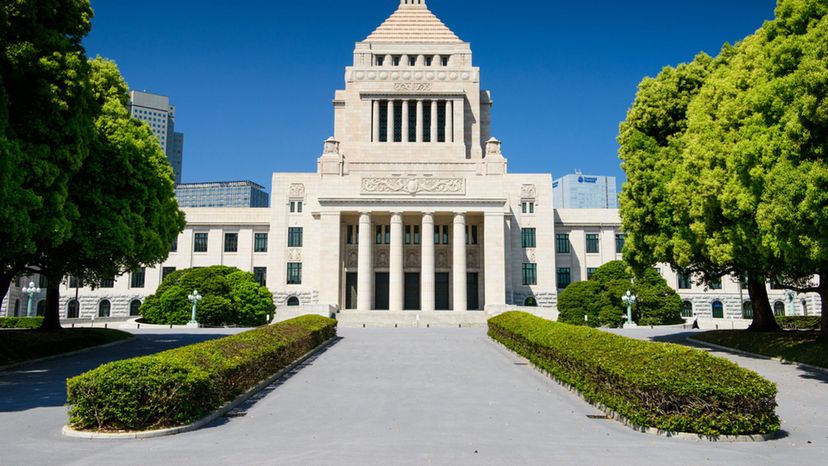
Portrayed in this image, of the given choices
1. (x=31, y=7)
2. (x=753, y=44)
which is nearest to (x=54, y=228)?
(x=31, y=7)

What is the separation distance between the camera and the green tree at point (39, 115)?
16.1 meters

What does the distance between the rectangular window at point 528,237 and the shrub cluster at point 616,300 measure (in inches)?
283

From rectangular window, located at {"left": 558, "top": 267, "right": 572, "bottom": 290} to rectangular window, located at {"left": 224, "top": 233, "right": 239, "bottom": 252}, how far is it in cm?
3162

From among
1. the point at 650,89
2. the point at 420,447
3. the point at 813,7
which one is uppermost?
the point at 650,89

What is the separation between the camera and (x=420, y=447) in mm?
9344

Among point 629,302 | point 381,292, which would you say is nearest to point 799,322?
point 629,302

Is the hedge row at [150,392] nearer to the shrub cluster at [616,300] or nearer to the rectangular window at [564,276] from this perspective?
the shrub cluster at [616,300]

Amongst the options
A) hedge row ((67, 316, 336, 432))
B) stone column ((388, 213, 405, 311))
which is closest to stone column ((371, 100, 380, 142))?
stone column ((388, 213, 405, 311))

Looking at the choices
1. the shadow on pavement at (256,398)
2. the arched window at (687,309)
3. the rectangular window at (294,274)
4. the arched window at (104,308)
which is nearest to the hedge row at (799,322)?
the arched window at (687,309)

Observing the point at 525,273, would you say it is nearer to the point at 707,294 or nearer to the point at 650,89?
the point at 707,294

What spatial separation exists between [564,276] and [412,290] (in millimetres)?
15826

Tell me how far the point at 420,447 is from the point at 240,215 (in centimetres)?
5427

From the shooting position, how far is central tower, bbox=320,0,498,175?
57.8 meters

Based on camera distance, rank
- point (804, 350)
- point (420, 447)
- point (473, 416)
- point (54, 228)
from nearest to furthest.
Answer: point (420, 447) < point (473, 416) < point (54, 228) < point (804, 350)
